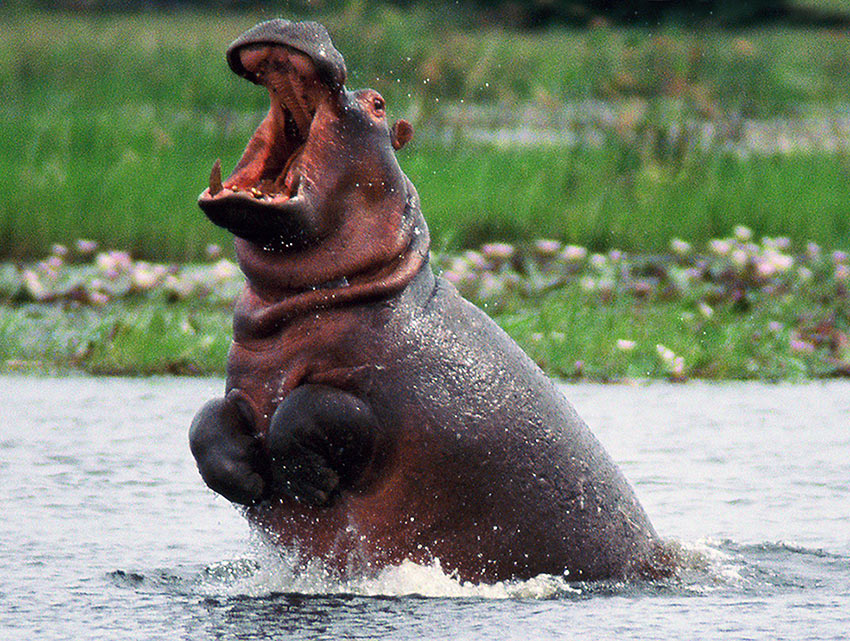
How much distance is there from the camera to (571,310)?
8.97m

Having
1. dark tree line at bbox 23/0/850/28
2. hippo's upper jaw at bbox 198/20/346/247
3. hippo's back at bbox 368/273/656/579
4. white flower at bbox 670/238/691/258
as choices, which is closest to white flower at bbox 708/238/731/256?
white flower at bbox 670/238/691/258

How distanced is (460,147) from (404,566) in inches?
368

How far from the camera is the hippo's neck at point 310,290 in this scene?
175 inches

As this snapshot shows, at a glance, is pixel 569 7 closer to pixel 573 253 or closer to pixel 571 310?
pixel 573 253

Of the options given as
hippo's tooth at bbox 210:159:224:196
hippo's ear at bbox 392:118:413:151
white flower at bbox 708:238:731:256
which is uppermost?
hippo's ear at bbox 392:118:413:151

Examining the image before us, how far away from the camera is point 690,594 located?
4.83 m

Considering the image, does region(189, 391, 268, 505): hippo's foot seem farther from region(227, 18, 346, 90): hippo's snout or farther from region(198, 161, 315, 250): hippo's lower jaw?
region(227, 18, 346, 90): hippo's snout

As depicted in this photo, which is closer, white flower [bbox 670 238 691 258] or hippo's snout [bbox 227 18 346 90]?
hippo's snout [bbox 227 18 346 90]

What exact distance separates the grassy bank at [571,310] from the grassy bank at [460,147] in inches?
13.5

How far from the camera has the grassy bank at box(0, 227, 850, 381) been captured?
8.46m

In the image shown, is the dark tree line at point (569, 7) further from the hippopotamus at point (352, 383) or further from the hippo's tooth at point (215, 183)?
the hippo's tooth at point (215, 183)

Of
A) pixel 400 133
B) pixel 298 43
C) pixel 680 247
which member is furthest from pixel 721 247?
pixel 298 43

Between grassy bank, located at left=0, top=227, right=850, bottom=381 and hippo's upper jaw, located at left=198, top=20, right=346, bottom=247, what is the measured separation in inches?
155

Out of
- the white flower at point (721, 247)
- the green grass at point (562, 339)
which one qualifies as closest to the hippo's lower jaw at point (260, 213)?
the green grass at point (562, 339)
